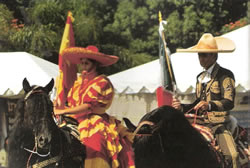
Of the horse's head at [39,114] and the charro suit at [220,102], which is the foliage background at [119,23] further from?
the charro suit at [220,102]

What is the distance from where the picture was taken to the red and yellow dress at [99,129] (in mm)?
5616

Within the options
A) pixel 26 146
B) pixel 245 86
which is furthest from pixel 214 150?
pixel 245 86

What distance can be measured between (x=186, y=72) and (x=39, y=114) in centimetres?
726

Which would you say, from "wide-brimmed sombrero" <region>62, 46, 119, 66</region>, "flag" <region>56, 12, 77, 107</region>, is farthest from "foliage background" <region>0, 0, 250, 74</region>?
"wide-brimmed sombrero" <region>62, 46, 119, 66</region>

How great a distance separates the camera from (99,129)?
5652mm

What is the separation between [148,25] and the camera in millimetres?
20141

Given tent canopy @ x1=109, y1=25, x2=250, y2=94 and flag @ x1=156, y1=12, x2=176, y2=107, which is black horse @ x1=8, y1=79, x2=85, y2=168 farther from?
tent canopy @ x1=109, y1=25, x2=250, y2=94

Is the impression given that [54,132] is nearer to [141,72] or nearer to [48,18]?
[141,72]

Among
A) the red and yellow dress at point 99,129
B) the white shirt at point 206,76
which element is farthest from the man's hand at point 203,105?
→ the red and yellow dress at point 99,129

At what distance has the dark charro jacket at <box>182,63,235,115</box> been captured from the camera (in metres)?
5.38

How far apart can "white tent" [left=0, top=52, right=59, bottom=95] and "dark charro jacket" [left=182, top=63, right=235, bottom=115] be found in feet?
16.7

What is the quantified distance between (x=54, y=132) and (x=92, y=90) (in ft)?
2.30

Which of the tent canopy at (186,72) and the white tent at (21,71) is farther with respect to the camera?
the tent canopy at (186,72)

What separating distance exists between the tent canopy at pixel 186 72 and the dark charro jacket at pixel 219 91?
17.9 feet
